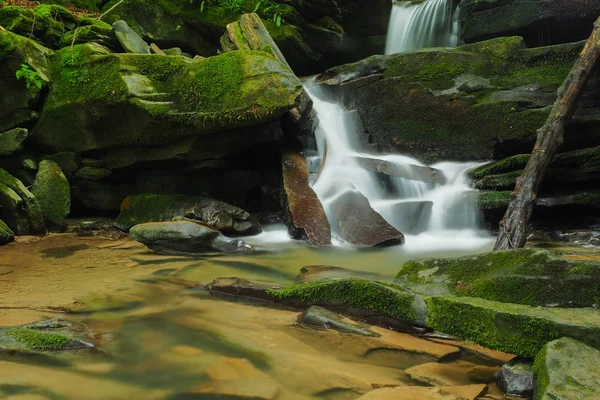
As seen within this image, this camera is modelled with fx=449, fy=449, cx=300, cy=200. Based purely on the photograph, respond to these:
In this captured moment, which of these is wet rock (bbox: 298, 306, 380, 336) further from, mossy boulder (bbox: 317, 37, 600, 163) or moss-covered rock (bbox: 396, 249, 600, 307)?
mossy boulder (bbox: 317, 37, 600, 163)

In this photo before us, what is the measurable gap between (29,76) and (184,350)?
22.9 ft

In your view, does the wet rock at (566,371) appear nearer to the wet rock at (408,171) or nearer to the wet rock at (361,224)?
the wet rock at (361,224)

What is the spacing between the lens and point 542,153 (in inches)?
242

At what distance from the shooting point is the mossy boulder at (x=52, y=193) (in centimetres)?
769

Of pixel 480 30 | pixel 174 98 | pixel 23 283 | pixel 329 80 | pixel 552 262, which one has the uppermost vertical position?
pixel 480 30

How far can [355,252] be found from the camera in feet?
20.2

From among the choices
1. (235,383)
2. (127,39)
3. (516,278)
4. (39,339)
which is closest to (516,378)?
(516,278)

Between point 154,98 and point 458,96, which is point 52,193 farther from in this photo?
point 458,96

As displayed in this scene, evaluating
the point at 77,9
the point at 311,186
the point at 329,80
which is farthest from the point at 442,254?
the point at 77,9

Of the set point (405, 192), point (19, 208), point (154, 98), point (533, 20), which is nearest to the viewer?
point (19, 208)

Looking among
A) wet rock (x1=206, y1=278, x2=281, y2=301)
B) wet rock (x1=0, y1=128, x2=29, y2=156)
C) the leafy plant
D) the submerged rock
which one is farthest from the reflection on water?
the leafy plant

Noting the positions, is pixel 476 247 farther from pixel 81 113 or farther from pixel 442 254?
pixel 81 113

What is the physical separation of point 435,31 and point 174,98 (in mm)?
8162

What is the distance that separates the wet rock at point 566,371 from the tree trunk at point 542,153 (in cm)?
341
